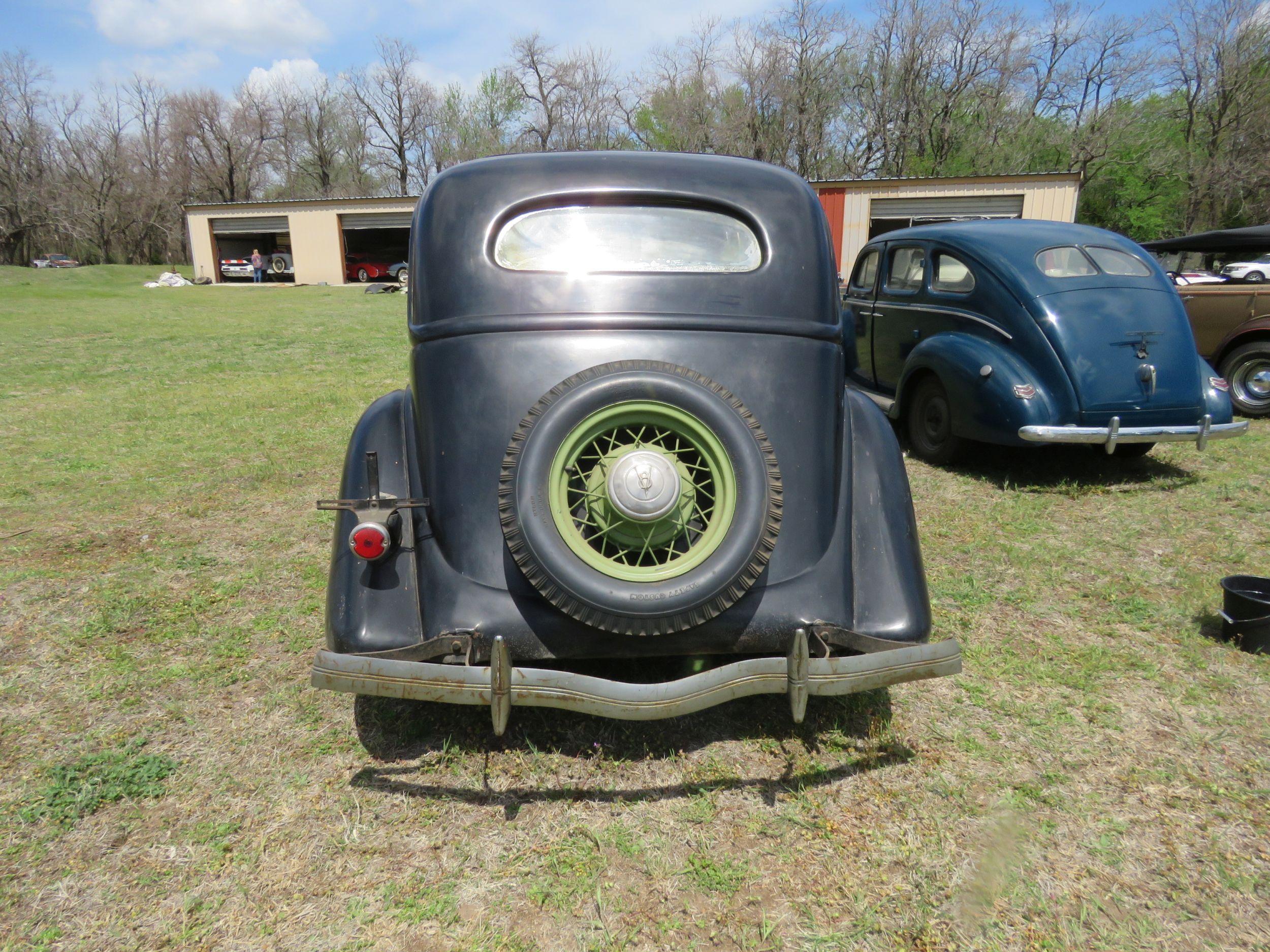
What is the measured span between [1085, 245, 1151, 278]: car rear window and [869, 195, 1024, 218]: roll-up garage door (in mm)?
22704

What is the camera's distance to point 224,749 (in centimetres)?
269

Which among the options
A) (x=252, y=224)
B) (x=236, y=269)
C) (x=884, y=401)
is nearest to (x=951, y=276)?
(x=884, y=401)

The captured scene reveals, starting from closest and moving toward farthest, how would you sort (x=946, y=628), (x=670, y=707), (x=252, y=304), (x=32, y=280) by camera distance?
(x=670, y=707)
(x=946, y=628)
(x=252, y=304)
(x=32, y=280)

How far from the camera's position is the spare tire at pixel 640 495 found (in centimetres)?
225

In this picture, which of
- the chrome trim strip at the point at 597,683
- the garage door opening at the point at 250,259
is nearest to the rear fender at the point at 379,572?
the chrome trim strip at the point at 597,683

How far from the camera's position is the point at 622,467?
229 centimetres

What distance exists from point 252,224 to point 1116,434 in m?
36.3

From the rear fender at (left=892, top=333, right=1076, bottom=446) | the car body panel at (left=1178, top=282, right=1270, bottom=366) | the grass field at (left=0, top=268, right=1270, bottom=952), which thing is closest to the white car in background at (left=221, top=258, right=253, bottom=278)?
the grass field at (left=0, top=268, right=1270, bottom=952)

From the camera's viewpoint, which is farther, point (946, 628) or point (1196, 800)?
point (946, 628)

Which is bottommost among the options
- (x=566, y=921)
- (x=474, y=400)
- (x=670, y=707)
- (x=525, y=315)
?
(x=566, y=921)

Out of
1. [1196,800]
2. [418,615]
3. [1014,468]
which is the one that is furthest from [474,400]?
[1014,468]

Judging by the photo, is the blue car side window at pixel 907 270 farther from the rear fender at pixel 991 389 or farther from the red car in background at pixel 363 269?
the red car in background at pixel 363 269

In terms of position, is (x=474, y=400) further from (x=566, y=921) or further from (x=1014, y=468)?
(x=1014, y=468)

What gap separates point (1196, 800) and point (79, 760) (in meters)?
3.54
